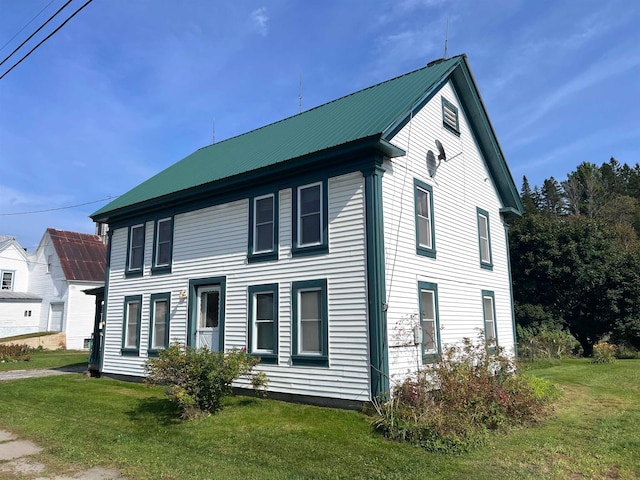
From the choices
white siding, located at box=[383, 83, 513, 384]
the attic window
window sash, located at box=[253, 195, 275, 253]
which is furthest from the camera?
the attic window

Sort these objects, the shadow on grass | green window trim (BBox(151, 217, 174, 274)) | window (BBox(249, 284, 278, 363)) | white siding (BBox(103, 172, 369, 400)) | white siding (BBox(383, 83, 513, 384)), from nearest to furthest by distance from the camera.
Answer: the shadow on grass → white siding (BBox(103, 172, 369, 400)) → white siding (BBox(383, 83, 513, 384)) → window (BBox(249, 284, 278, 363)) → green window trim (BBox(151, 217, 174, 274))

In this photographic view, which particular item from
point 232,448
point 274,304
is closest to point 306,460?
point 232,448

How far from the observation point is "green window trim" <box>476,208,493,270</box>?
1581 cm

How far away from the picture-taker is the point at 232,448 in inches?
316

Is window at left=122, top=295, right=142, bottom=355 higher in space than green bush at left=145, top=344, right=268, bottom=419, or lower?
higher

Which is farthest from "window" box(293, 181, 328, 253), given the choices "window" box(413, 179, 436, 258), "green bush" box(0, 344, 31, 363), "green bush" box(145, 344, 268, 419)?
"green bush" box(0, 344, 31, 363)

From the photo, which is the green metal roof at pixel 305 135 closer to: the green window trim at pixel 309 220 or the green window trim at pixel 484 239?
the green window trim at pixel 309 220

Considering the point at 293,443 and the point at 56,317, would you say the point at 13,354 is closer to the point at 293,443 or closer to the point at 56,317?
the point at 56,317

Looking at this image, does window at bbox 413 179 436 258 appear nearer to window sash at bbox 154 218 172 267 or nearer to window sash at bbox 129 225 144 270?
window sash at bbox 154 218 172 267

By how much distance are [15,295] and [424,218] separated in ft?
109

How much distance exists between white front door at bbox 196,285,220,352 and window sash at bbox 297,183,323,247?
3.48m

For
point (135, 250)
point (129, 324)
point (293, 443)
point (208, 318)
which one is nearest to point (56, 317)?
point (129, 324)

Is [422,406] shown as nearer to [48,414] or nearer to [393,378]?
[393,378]

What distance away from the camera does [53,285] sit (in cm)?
3462
